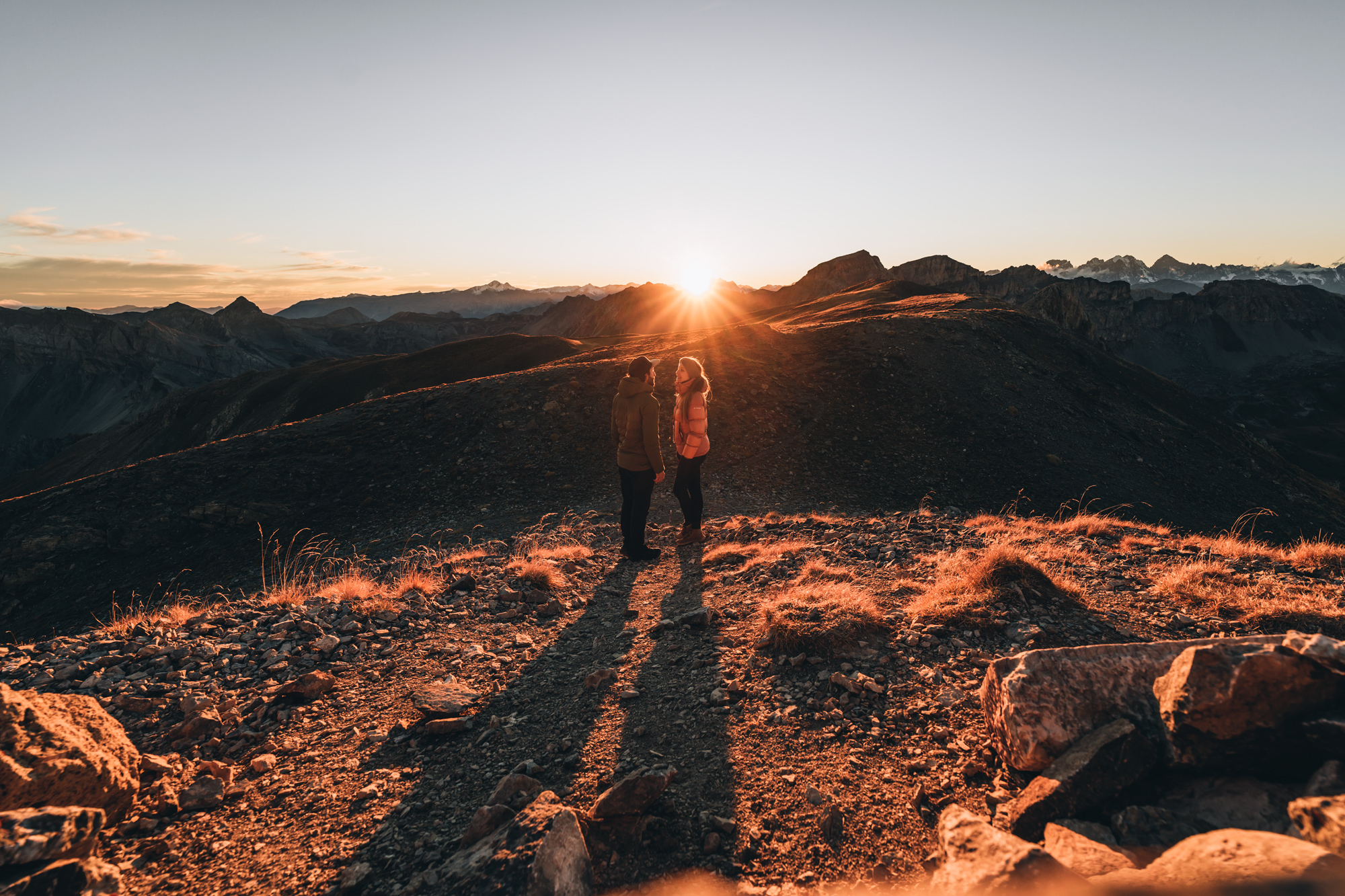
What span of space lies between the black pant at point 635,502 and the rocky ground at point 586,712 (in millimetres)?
1324

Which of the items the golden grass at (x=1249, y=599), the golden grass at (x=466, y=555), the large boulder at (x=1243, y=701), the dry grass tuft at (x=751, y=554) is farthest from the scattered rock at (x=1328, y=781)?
the golden grass at (x=466, y=555)

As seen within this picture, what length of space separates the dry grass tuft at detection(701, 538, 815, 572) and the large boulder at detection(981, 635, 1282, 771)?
189 inches

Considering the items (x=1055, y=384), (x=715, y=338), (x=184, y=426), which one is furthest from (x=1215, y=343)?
(x=184, y=426)

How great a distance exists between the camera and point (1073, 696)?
10.4ft

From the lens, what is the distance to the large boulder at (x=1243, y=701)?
2.57 meters

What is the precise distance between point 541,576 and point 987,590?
526 cm

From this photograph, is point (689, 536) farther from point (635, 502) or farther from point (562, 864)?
point (562, 864)

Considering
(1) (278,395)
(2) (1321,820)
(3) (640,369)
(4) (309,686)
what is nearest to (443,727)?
(4) (309,686)

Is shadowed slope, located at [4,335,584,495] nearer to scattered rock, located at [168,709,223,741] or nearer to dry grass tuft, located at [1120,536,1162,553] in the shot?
scattered rock, located at [168,709,223,741]

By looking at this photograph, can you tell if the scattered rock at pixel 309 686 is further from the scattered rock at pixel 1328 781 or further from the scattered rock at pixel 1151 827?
the scattered rock at pixel 1328 781

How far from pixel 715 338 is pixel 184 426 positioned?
61.6 metres

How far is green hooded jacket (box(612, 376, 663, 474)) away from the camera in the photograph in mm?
8117

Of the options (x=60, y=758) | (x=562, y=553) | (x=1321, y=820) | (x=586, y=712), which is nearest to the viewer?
(x=1321, y=820)

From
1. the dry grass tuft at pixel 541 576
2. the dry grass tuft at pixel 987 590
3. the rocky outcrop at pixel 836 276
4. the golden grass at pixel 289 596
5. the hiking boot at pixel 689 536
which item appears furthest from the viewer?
the rocky outcrop at pixel 836 276
